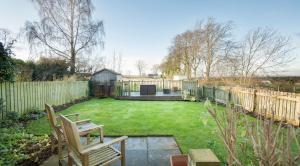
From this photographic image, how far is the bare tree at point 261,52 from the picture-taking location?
1198cm

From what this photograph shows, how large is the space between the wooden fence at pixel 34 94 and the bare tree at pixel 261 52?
11713mm

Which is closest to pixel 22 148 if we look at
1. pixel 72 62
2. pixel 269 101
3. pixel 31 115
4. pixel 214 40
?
pixel 31 115

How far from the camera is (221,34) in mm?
16531

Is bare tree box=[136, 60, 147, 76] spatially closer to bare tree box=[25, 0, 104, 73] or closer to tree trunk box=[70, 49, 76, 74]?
bare tree box=[25, 0, 104, 73]

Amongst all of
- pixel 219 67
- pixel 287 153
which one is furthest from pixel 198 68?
pixel 287 153

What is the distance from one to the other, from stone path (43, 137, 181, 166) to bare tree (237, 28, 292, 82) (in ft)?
36.1

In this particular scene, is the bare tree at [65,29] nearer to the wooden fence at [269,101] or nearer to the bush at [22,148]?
the wooden fence at [269,101]

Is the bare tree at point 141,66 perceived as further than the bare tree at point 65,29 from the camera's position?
Yes

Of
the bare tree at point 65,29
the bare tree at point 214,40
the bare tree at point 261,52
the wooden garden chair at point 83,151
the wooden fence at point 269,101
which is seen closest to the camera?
the wooden garden chair at point 83,151

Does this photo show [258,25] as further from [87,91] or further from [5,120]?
[5,120]

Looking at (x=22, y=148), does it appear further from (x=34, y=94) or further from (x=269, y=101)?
(x=269, y=101)

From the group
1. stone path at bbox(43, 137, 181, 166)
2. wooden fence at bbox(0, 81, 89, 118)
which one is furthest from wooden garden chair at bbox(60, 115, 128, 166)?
wooden fence at bbox(0, 81, 89, 118)

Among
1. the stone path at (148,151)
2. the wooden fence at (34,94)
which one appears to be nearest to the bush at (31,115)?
the wooden fence at (34,94)

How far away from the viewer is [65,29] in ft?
47.3
